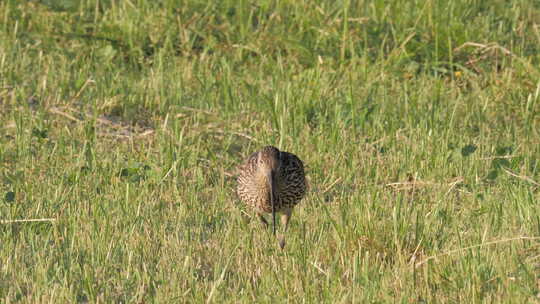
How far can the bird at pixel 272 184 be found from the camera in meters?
5.62

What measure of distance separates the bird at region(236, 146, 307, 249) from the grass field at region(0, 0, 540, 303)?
0.15 meters

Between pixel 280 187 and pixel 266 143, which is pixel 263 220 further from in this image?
pixel 266 143

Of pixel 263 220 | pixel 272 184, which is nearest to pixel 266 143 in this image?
pixel 263 220

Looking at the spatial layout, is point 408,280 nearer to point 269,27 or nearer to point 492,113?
point 492,113

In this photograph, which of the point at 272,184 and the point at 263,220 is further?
the point at 263,220

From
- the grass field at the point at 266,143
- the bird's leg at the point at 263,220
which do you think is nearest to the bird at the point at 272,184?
the bird's leg at the point at 263,220

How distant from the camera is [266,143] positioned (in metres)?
7.12

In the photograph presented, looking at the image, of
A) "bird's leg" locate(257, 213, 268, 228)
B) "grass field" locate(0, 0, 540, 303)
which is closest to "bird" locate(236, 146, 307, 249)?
"bird's leg" locate(257, 213, 268, 228)

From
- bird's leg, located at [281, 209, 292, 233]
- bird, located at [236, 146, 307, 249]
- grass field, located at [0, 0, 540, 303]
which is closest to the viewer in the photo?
grass field, located at [0, 0, 540, 303]

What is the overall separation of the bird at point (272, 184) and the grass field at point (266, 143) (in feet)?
0.50

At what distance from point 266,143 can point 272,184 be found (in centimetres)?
158

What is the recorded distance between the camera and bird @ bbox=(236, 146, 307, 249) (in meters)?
5.62

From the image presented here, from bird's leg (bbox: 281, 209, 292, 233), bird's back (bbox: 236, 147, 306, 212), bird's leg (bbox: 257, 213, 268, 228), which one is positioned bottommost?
bird's leg (bbox: 257, 213, 268, 228)

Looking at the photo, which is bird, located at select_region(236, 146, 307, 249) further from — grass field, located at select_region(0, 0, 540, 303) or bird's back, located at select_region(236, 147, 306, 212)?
grass field, located at select_region(0, 0, 540, 303)
